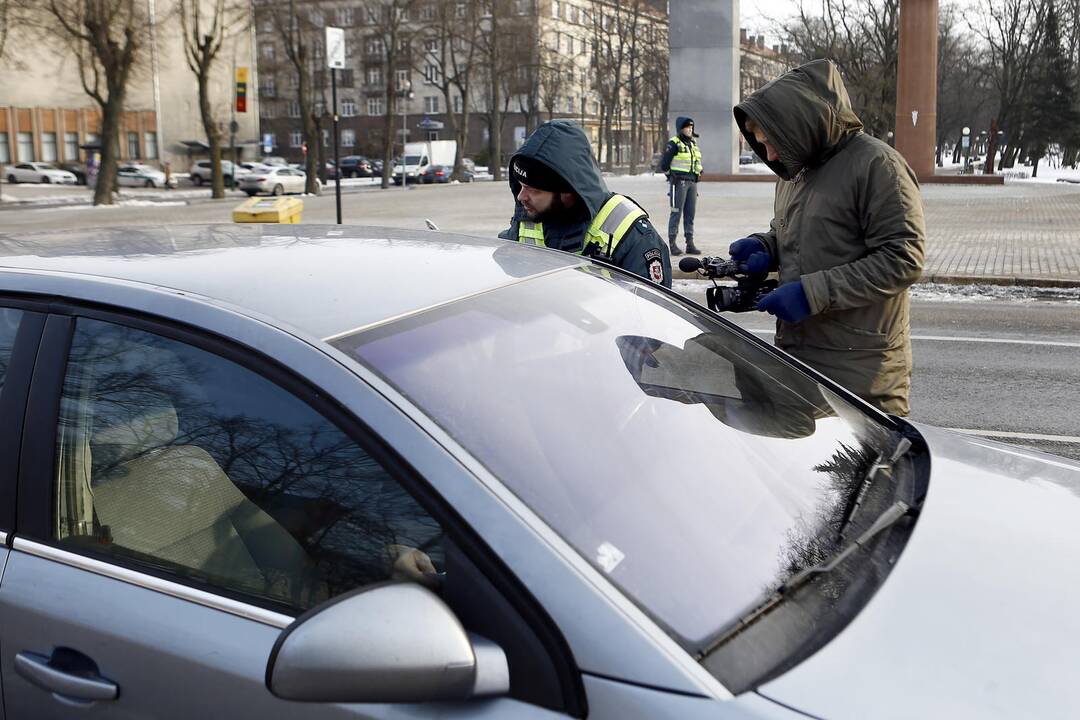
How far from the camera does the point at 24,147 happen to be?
64.0 metres

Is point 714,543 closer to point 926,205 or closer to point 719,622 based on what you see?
point 719,622

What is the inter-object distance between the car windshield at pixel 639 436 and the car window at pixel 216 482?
18 centimetres

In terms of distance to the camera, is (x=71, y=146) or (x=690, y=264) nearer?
(x=690, y=264)

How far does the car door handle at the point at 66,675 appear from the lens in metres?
1.83

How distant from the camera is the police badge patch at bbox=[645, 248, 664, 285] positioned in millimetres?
4152

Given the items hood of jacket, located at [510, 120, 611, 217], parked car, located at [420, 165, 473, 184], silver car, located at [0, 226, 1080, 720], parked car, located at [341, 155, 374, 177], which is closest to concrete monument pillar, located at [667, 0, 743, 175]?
parked car, located at [420, 165, 473, 184]

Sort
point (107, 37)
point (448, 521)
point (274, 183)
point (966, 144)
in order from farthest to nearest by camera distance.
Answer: point (966, 144), point (274, 183), point (107, 37), point (448, 521)

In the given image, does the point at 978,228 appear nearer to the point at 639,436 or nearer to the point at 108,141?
the point at 639,436

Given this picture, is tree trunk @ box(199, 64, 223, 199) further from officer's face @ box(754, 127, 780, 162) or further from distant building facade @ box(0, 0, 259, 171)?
officer's face @ box(754, 127, 780, 162)

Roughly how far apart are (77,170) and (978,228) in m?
56.6

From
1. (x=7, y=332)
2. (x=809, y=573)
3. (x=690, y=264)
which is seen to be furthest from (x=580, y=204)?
(x=809, y=573)

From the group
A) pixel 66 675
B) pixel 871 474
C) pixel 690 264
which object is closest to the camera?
pixel 66 675

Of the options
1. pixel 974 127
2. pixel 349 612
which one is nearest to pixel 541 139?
pixel 349 612

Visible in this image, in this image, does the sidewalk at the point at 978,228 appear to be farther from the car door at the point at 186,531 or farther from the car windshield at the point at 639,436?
the car door at the point at 186,531
